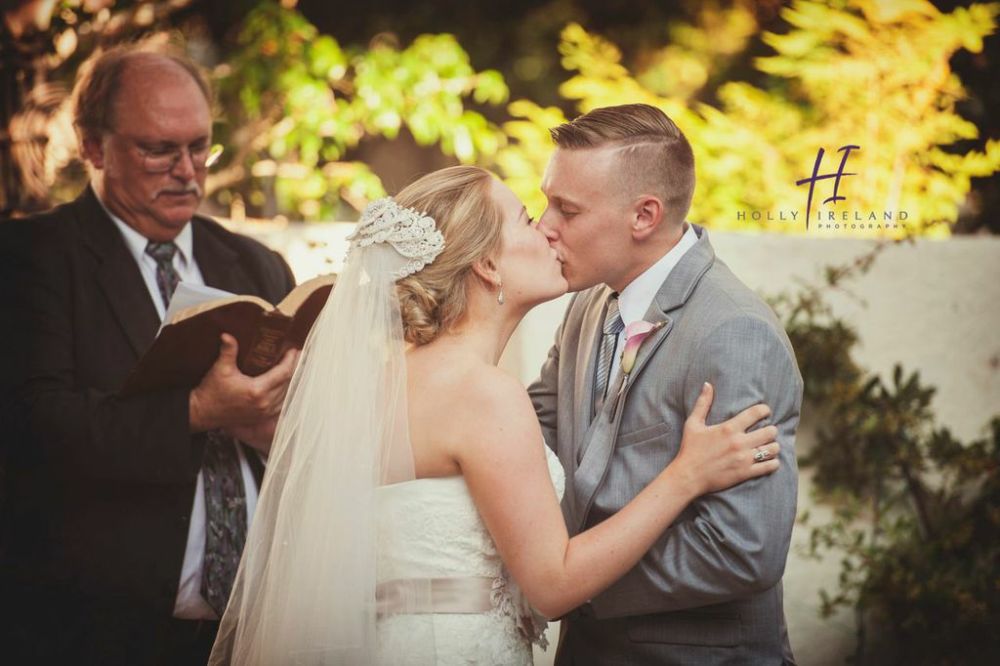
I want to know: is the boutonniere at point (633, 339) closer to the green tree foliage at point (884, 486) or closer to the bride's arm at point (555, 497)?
the bride's arm at point (555, 497)

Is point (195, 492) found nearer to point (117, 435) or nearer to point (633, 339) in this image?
point (117, 435)

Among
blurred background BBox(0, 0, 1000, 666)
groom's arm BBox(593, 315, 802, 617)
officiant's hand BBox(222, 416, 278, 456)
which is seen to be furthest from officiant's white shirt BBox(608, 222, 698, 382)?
blurred background BBox(0, 0, 1000, 666)

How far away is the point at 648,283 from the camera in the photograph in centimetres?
261

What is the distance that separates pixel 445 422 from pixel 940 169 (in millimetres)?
4181

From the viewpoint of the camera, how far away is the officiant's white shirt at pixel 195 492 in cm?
290

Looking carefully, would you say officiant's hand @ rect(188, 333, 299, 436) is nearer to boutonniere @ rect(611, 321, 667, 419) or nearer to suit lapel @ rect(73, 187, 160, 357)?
suit lapel @ rect(73, 187, 160, 357)

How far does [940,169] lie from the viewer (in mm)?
5434

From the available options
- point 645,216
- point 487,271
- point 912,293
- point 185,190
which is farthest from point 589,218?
point 912,293

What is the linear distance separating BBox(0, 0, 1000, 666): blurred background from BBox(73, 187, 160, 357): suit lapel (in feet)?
2.51

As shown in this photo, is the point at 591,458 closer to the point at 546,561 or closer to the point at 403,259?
the point at 546,561

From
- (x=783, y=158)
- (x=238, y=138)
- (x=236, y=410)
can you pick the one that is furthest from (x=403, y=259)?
(x=783, y=158)

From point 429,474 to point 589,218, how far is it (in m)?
0.79

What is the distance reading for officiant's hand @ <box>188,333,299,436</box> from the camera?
106 inches

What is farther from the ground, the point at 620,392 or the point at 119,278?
the point at 119,278
